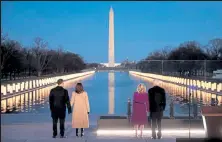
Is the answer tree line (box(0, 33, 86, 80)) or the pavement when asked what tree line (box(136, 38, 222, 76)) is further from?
the pavement

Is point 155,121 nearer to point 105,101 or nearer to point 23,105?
point 23,105

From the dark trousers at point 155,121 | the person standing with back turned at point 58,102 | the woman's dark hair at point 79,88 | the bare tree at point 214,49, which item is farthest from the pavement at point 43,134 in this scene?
the bare tree at point 214,49

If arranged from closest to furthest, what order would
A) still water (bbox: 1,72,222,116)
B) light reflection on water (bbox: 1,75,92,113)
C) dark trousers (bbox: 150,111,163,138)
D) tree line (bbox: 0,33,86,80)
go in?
1. dark trousers (bbox: 150,111,163,138)
2. still water (bbox: 1,72,222,116)
3. light reflection on water (bbox: 1,75,92,113)
4. tree line (bbox: 0,33,86,80)

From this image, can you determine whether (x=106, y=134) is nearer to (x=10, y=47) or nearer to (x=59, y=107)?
(x=59, y=107)

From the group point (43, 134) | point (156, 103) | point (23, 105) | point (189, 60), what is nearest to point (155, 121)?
point (156, 103)

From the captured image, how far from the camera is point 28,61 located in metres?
79.9

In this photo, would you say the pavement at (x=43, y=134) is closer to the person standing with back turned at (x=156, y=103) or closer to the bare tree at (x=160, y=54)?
the person standing with back turned at (x=156, y=103)

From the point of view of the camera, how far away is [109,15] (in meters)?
119

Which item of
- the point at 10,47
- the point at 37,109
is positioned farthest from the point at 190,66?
the point at 37,109

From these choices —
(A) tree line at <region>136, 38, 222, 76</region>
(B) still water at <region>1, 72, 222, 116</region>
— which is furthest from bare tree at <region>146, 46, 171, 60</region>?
(B) still water at <region>1, 72, 222, 116</region>

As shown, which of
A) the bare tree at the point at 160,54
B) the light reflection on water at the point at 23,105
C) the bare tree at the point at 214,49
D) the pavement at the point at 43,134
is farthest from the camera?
the bare tree at the point at 160,54

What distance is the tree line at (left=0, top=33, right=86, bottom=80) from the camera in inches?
2272

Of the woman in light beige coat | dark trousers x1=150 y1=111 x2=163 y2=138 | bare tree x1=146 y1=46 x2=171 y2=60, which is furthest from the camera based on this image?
bare tree x1=146 y1=46 x2=171 y2=60

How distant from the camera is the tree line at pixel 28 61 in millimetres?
57713
